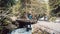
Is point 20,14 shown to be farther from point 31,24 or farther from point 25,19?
point 31,24

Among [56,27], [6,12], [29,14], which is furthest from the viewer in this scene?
[6,12]

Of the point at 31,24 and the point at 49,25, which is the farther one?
the point at 31,24

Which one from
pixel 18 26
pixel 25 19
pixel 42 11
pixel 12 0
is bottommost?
pixel 18 26

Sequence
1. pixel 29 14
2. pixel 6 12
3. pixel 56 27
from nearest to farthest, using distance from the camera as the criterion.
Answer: pixel 56 27 → pixel 29 14 → pixel 6 12

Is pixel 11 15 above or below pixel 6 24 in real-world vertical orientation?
above

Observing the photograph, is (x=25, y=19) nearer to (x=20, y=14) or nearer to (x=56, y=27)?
(x=20, y=14)

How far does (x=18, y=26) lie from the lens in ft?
6.72

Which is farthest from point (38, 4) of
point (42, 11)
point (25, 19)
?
point (25, 19)

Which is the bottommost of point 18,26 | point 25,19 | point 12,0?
point 18,26

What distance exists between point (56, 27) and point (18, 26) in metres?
0.65

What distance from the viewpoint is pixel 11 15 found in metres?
2.02

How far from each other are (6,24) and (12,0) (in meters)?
0.44

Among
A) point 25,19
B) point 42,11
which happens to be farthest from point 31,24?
point 42,11

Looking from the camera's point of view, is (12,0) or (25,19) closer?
(25,19)
